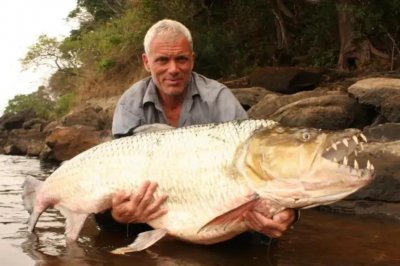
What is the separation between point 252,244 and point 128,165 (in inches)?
46.2

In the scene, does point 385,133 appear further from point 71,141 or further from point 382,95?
point 71,141

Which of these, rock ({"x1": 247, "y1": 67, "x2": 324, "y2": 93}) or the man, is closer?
the man

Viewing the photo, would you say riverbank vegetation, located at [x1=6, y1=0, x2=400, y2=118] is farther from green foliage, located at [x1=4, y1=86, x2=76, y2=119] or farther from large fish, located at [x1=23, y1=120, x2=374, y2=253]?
large fish, located at [x1=23, y1=120, x2=374, y2=253]

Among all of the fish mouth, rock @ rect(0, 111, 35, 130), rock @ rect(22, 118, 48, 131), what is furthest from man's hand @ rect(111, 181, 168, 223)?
rock @ rect(0, 111, 35, 130)

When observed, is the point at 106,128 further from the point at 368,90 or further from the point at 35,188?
the point at 35,188

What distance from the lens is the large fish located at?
290cm

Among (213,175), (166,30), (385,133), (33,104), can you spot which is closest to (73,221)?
(213,175)

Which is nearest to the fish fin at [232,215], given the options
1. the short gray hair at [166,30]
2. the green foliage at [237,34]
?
the short gray hair at [166,30]

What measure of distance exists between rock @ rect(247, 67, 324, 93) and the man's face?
9.24 m

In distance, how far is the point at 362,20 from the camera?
52.4 feet

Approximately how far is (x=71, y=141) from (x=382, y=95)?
975cm

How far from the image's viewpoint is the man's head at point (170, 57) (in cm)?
445

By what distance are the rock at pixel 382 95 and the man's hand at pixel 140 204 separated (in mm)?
6032

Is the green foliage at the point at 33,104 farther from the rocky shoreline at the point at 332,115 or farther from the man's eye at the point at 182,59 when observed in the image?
the man's eye at the point at 182,59
